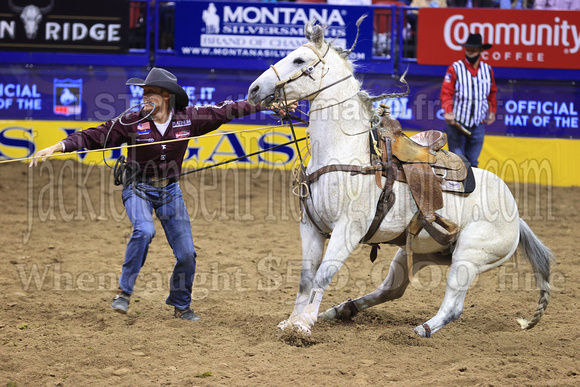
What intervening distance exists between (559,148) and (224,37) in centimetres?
559

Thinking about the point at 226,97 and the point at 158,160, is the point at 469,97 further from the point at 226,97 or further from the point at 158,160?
the point at 158,160

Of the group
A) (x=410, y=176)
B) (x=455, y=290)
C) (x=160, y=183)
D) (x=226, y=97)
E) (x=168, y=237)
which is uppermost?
(x=226, y=97)

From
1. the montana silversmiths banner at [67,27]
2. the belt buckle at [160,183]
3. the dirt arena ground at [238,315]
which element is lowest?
the dirt arena ground at [238,315]

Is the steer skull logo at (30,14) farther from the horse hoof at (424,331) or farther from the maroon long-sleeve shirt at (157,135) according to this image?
the horse hoof at (424,331)

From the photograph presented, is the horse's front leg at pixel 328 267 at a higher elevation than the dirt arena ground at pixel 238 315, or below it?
higher

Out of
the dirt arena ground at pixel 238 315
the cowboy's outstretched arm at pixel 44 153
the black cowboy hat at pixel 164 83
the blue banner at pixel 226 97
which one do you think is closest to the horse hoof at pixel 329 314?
the dirt arena ground at pixel 238 315

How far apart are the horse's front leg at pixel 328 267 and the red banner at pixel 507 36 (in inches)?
281

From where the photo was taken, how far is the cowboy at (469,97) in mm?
9211

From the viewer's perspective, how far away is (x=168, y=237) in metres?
5.27

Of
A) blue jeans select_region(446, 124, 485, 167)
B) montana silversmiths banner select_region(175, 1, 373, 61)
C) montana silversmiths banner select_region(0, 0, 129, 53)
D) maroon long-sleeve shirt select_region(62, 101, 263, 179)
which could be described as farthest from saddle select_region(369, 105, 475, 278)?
montana silversmiths banner select_region(0, 0, 129, 53)

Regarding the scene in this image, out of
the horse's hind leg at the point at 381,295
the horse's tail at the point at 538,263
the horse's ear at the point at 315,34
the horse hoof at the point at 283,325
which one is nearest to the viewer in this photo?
the horse's ear at the point at 315,34

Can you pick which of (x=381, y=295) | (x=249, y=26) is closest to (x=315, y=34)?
(x=381, y=295)

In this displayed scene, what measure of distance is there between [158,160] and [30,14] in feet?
22.4

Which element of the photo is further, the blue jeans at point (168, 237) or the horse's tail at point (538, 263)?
the horse's tail at point (538, 263)
